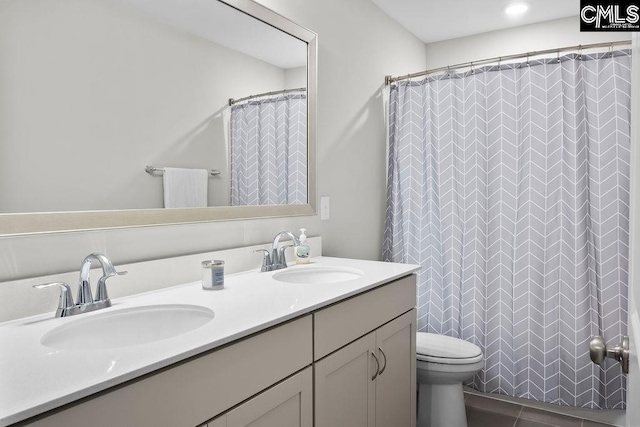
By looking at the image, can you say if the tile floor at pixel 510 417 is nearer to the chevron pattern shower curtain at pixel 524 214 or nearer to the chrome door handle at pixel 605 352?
the chevron pattern shower curtain at pixel 524 214

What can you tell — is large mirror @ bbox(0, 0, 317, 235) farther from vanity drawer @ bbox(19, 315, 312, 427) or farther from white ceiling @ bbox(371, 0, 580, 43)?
white ceiling @ bbox(371, 0, 580, 43)

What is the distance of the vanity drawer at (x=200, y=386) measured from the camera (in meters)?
0.74

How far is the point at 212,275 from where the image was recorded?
4.65 ft

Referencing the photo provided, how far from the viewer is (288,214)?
202cm

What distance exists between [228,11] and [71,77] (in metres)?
0.71

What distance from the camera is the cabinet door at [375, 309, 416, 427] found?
1.64 m

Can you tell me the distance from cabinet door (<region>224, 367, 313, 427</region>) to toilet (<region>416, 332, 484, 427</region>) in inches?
39.7

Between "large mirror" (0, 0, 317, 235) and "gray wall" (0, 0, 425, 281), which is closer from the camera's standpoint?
"large mirror" (0, 0, 317, 235)

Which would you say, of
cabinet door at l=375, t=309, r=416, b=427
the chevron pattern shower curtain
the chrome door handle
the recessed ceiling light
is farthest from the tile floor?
the recessed ceiling light

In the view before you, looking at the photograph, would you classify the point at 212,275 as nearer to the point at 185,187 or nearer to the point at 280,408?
the point at 185,187

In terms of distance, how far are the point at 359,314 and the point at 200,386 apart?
692 mm

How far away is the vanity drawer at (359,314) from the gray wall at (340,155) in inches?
22.4

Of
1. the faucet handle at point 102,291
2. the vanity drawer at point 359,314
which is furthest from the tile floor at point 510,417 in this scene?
the faucet handle at point 102,291

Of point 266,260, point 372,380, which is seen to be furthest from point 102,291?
point 372,380
